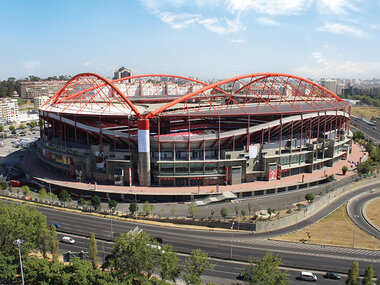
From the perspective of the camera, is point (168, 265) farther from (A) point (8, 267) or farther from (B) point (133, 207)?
(B) point (133, 207)

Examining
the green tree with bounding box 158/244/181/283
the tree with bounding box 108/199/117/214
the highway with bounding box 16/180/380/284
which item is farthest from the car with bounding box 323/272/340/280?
the tree with bounding box 108/199/117/214

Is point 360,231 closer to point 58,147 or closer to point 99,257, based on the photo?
point 99,257

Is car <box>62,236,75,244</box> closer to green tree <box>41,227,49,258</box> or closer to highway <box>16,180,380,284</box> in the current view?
highway <box>16,180,380,284</box>

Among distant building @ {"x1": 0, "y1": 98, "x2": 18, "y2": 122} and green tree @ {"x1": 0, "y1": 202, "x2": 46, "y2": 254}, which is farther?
distant building @ {"x1": 0, "y1": 98, "x2": 18, "y2": 122}

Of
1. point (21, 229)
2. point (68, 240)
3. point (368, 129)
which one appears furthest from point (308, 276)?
point (368, 129)

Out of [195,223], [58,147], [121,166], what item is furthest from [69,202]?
[195,223]

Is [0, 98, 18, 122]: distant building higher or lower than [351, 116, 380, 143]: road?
higher

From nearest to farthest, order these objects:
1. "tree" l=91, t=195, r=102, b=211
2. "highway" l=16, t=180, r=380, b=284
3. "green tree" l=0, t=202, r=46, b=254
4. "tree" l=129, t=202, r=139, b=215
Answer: "green tree" l=0, t=202, r=46, b=254, "highway" l=16, t=180, r=380, b=284, "tree" l=129, t=202, r=139, b=215, "tree" l=91, t=195, r=102, b=211
